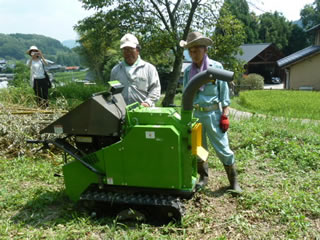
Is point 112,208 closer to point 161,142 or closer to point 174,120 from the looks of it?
point 161,142

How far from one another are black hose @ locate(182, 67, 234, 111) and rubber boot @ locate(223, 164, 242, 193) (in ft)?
4.10

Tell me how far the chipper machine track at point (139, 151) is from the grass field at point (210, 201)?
268mm

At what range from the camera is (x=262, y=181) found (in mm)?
4180

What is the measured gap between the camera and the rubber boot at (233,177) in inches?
150

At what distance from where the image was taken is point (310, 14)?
58.7 m

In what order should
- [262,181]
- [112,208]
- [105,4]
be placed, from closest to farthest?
[112,208]
[262,181]
[105,4]

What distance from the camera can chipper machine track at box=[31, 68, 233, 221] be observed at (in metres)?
2.96

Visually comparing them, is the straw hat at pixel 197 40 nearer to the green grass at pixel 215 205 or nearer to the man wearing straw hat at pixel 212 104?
the man wearing straw hat at pixel 212 104

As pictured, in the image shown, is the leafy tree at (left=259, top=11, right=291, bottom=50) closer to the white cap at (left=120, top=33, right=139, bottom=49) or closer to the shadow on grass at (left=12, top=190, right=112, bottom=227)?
the white cap at (left=120, top=33, right=139, bottom=49)

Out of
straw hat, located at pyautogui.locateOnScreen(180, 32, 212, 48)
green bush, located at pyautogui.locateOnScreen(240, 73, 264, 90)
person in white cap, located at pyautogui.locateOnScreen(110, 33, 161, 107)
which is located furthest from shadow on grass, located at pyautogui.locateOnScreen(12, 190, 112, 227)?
green bush, located at pyautogui.locateOnScreen(240, 73, 264, 90)

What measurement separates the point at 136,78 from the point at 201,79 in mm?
1117

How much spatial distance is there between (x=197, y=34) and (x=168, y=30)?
304 inches

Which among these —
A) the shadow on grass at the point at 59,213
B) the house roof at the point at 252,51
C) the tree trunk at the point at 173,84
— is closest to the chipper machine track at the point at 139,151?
the shadow on grass at the point at 59,213

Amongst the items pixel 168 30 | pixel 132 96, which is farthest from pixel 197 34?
pixel 168 30
